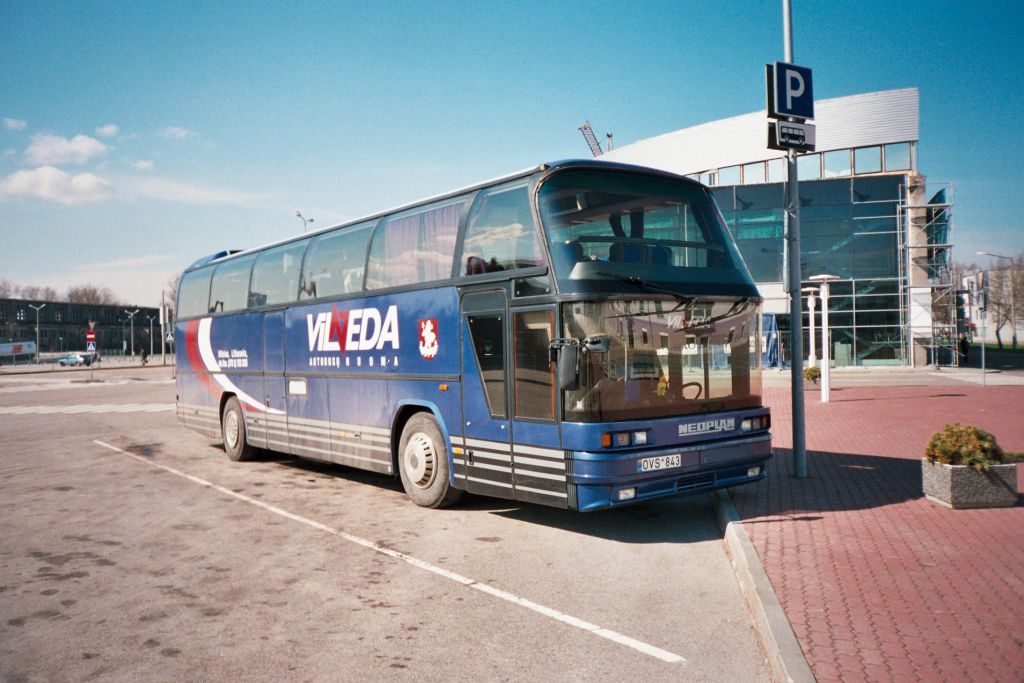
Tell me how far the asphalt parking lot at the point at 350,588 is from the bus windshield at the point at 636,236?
2488 millimetres

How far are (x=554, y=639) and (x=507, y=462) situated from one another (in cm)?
285

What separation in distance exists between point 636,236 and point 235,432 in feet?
29.2

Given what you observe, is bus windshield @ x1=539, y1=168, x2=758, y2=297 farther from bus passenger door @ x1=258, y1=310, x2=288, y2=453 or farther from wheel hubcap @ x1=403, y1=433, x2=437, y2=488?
bus passenger door @ x1=258, y1=310, x2=288, y2=453

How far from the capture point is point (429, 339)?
8.87 metres

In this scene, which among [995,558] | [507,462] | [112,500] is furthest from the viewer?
[112,500]

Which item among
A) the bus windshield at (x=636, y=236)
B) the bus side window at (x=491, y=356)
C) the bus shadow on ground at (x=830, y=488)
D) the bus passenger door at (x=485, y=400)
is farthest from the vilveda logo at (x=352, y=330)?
the bus shadow on ground at (x=830, y=488)

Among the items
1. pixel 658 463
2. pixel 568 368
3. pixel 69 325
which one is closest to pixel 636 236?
pixel 568 368

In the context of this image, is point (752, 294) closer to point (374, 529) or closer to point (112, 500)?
point (374, 529)

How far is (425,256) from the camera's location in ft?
29.7

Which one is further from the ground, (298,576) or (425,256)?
(425,256)

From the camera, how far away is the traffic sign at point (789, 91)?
32.8ft

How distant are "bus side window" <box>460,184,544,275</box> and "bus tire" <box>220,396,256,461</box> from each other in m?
6.89

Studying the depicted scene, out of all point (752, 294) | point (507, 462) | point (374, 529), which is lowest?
point (374, 529)

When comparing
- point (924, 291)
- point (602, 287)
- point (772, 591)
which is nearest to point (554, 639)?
point (772, 591)
